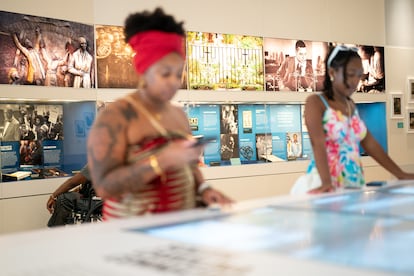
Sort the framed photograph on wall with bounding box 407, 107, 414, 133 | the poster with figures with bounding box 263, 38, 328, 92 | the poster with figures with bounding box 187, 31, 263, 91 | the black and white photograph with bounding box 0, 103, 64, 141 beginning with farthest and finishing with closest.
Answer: the framed photograph on wall with bounding box 407, 107, 414, 133
the poster with figures with bounding box 263, 38, 328, 92
the poster with figures with bounding box 187, 31, 263, 91
the black and white photograph with bounding box 0, 103, 64, 141

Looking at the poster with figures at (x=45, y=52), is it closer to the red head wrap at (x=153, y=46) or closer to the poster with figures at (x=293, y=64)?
the poster with figures at (x=293, y=64)

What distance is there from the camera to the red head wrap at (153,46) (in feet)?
7.39

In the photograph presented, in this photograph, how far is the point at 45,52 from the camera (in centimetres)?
627

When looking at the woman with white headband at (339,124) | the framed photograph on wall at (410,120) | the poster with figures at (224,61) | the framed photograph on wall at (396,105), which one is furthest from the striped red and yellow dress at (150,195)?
the framed photograph on wall at (410,120)

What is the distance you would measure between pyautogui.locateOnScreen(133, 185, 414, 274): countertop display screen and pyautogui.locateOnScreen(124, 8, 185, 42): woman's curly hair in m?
0.76

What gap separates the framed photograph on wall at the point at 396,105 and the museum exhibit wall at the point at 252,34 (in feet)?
0.26

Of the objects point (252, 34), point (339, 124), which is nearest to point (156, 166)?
point (339, 124)

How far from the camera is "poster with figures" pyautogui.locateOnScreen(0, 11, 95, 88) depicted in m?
5.97

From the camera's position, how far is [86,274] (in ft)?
4.26

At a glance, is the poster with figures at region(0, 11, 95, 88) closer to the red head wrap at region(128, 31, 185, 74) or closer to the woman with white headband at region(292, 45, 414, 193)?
the woman with white headband at region(292, 45, 414, 193)

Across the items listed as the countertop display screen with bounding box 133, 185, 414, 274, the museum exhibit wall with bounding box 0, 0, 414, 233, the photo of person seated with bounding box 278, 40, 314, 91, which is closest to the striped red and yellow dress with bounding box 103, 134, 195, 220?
the countertop display screen with bounding box 133, 185, 414, 274

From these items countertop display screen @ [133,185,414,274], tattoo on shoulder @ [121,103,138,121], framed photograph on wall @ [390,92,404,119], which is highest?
framed photograph on wall @ [390,92,404,119]

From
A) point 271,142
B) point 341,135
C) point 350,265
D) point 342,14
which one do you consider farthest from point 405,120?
point 350,265

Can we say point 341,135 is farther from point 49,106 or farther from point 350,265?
point 49,106
